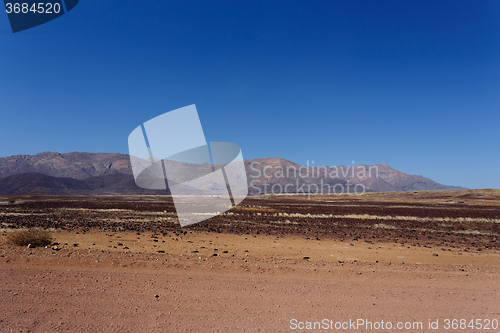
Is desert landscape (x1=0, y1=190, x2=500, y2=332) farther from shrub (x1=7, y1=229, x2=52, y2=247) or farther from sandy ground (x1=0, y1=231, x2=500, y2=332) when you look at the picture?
shrub (x1=7, y1=229, x2=52, y2=247)

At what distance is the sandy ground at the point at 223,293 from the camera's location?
197 inches

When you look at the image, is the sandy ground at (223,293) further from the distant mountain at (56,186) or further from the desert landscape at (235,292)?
the distant mountain at (56,186)

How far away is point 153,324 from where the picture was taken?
4855mm

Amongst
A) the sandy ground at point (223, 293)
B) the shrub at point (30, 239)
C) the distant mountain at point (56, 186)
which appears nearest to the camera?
the sandy ground at point (223, 293)

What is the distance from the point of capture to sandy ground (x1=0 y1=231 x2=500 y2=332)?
5004 mm

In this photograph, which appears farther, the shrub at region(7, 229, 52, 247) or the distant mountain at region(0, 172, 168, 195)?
the distant mountain at region(0, 172, 168, 195)

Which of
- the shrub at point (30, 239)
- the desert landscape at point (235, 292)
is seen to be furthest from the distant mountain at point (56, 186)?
the desert landscape at point (235, 292)

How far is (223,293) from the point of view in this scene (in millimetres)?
6305

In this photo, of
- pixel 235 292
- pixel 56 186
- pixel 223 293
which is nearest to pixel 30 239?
pixel 223 293

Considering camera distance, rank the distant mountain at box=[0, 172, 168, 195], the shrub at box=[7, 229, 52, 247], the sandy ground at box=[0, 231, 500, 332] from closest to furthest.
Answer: the sandy ground at box=[0, 231, 500, 332]
the shrub at box=[7, 229, 52, 247]
the distant mountain at box=[0, 172, 168, 195]

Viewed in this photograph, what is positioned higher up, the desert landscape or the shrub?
the shrub

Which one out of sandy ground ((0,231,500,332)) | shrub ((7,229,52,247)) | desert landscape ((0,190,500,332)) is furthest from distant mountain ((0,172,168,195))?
sandy ground ((0,231,500,332))

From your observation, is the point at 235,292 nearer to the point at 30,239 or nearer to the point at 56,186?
the point at 30,239

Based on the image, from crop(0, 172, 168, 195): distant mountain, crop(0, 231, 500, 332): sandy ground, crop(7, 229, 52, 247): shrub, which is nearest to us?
crop(0, 231, 500, 332): sandy ground
